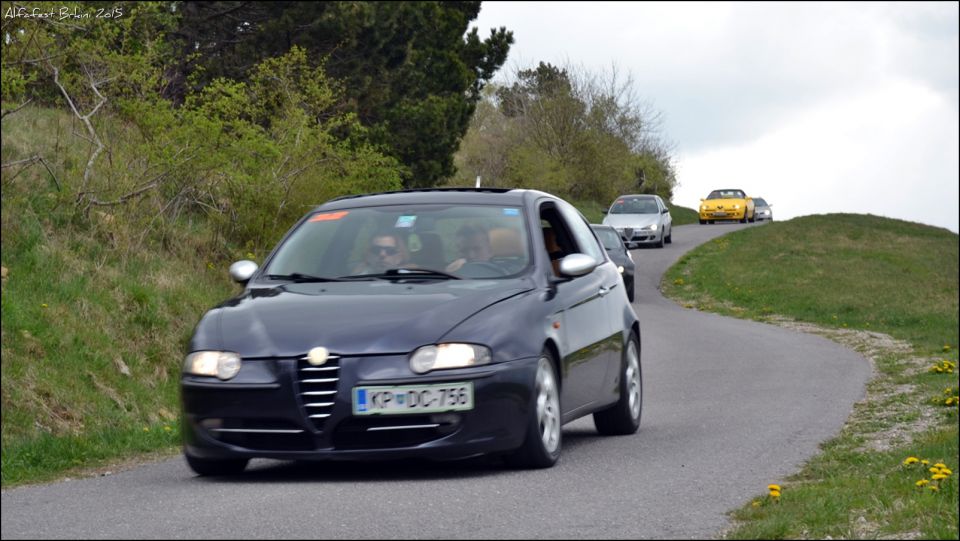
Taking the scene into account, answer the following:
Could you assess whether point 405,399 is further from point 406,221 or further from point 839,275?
point 839,275

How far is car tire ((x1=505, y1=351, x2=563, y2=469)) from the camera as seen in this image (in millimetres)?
8484

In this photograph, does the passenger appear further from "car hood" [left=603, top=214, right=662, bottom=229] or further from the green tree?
"car hood" [left=603, top=214, right=662, bottom=229]

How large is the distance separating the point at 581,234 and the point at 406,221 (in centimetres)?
191

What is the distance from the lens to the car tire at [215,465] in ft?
28.1

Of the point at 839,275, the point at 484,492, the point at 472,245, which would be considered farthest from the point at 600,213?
the point at 484,492

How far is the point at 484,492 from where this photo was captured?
764 centimetres

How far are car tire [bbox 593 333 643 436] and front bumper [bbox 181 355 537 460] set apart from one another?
2.67 metres

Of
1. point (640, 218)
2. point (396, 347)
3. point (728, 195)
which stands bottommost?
point (728, 195)

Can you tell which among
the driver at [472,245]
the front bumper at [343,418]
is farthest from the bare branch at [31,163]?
the front bumper at [343,418]

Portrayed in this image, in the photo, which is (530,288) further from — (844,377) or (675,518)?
(844,377)

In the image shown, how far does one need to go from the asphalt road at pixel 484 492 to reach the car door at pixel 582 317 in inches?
16.4

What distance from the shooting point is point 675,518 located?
698cm

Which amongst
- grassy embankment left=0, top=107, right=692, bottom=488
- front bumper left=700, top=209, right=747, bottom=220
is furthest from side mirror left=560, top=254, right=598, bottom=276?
front bumper left=700, top=209, right=747, bottom=220

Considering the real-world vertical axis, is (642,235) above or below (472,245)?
below
